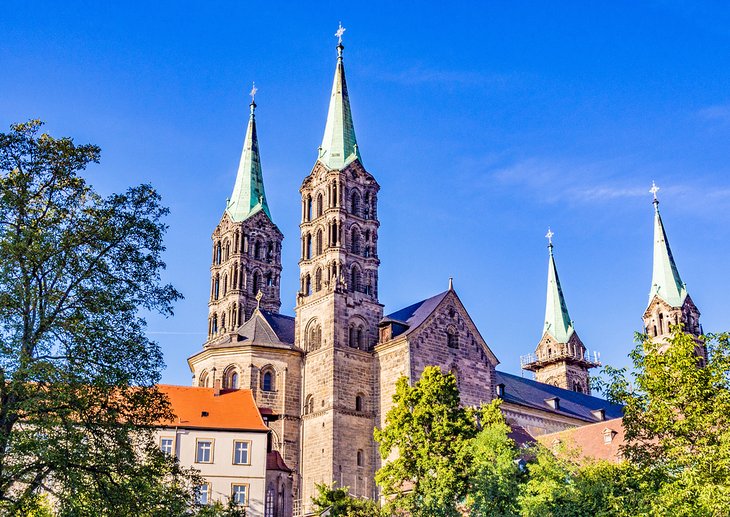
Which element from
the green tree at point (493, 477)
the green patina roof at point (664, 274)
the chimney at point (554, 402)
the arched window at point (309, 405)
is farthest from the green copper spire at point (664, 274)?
the green tree at point (493, 477)

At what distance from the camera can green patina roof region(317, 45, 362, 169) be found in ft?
223

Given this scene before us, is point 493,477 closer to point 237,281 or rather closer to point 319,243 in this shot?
point 319,243

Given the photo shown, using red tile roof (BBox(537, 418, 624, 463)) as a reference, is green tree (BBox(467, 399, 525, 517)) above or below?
below

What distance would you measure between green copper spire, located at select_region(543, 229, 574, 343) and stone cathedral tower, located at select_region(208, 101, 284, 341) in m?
35.5

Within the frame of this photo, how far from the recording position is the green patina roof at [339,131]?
6800 cm

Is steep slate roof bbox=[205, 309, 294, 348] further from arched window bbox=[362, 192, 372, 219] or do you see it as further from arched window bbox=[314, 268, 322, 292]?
arched window bbox=[362, 192, 372, 219]

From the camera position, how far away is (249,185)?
84062 mm

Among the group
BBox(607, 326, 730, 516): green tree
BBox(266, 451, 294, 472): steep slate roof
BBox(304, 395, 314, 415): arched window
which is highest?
A: BBox(304, 395, 314, 415): arched window

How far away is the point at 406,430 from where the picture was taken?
43.3m

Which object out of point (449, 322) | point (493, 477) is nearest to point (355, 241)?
point (449, 322)

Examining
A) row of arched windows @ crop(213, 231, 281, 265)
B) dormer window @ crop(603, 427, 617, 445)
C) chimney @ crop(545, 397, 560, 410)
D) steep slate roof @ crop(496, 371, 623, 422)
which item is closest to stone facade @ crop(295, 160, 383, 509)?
row of arched windows @ crop(213, 231, 281, 265)

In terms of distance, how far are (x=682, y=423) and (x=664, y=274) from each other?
7170 cm

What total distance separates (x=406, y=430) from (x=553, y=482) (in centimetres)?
815

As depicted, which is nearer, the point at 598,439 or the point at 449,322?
the point at 598,439
